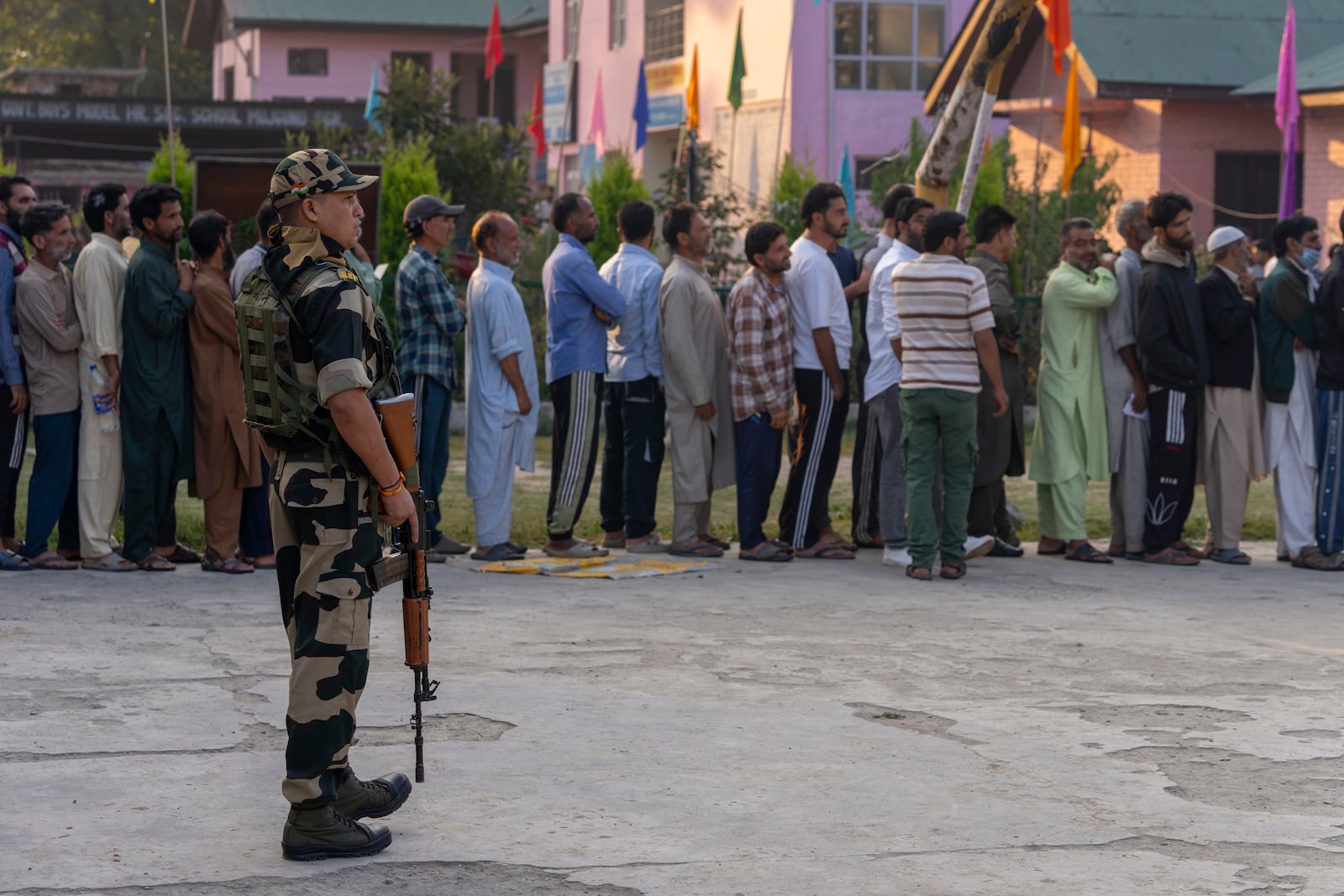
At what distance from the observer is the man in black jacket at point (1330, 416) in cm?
1058

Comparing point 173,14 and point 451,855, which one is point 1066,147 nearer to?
point 451,855

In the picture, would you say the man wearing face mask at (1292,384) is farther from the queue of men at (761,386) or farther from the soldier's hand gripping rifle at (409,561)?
the soldier's hand gripping rifle at (409,561)

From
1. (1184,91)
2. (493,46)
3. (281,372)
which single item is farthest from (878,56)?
(281,372)

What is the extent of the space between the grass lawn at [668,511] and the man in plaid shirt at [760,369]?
1.06m

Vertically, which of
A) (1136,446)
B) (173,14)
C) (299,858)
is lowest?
(299,858)

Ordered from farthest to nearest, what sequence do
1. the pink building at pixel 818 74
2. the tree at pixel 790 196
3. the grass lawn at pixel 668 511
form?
the pink building at pixel 818 74, the tree at pixel 790 196, the grass lawn at pixel 668 511

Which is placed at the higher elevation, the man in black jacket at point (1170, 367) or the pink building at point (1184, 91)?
the pink building at point (1184, 91)

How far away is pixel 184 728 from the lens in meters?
6.32

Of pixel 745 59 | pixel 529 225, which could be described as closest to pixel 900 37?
pixel 745 59

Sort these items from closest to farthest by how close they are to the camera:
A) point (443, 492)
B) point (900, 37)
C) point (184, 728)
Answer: point (184, 728) → point (443, 492) → point (900, 37)

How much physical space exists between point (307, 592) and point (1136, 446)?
6.86 meters

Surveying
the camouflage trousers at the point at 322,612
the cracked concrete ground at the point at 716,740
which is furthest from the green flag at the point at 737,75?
the camouflage trousers at the point at 322,612

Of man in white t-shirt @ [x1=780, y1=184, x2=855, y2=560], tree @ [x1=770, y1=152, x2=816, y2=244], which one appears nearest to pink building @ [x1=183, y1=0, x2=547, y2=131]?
tree @ [x1=770, y1=152, x2=816, y2=244]

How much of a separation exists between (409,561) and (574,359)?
533 centimetres
